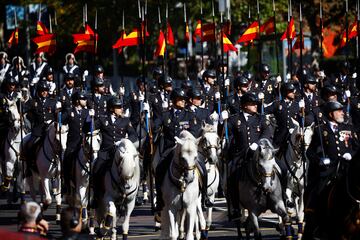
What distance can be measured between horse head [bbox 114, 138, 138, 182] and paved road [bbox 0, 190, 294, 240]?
240 cm

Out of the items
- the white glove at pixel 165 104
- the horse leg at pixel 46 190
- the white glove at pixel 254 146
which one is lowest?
the horse leg at pixel 46 190

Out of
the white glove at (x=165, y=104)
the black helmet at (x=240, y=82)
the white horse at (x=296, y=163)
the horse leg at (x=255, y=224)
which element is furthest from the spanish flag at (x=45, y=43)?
the horse leg at (x=255, y=224)

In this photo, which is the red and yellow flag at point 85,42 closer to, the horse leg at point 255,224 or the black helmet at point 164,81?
the black helmet at point 164,81

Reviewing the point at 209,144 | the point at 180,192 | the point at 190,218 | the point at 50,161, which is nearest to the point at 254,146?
the point at 180,192

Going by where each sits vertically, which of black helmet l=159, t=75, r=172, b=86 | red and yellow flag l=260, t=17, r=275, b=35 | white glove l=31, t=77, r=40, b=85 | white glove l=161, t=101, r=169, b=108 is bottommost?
white glove l=161, t=101, r=169, b=108

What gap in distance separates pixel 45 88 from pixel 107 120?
5762mm

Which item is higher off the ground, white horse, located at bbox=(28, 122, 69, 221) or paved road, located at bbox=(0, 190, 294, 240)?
white horse, located at bbox=(28, 122, 69, 221)

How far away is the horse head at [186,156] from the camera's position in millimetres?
19469

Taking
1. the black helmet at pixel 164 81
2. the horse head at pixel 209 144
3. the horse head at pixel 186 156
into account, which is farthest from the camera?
the black helmet at pixel 164 81

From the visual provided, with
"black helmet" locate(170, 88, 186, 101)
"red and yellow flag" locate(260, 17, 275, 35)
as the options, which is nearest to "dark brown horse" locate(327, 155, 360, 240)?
"black helmet" locate(170, 88, 186, 101)

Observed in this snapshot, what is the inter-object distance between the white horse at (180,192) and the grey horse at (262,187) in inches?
34.0

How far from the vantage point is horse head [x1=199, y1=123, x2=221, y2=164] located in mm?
22438

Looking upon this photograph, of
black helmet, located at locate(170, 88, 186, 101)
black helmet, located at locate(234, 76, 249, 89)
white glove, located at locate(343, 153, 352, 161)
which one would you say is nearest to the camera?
white glove, located at locate(343, 153, 352, 161)

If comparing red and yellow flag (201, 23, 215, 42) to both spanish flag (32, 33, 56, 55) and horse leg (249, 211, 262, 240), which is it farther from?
horse leg (249, 211, 262, 240)
